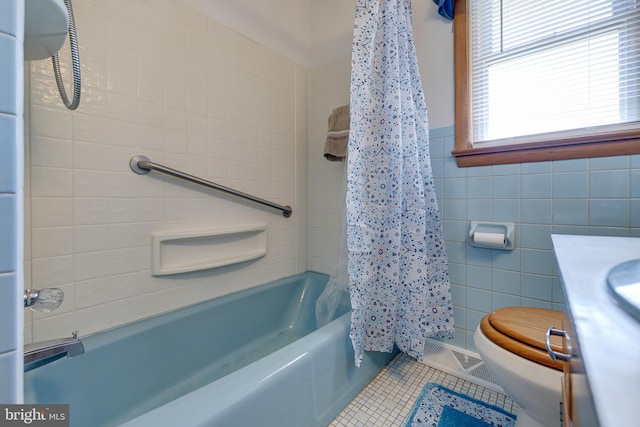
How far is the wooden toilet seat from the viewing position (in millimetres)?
646

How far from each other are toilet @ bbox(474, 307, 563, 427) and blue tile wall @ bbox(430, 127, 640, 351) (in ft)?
1.06

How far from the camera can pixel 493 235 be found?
1.09m

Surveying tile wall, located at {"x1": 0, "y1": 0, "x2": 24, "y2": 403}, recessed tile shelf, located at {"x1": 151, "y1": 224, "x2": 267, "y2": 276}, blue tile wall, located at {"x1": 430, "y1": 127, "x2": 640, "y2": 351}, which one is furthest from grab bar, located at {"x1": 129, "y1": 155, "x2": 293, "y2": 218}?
blue tile wall, located at {"x1": 430, "y1": 127, "x2": 640, "y2": 351}

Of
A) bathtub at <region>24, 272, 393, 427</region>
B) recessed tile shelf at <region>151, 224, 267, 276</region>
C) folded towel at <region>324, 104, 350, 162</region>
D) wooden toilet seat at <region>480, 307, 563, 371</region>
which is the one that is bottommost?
bathtub at <region>24, 272, 393, 427</region>

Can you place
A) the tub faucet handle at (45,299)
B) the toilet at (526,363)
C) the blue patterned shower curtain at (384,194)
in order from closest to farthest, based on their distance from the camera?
1. the tub faucet handle at (45,299)
2. the toilet at (526,363)
3. the blue patterned shower curtain at (384,194)

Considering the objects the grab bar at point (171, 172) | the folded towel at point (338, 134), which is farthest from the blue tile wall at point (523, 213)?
the grab bar at point (171, 172)

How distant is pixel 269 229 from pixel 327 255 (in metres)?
0.45

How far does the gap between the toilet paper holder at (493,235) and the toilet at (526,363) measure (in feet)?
1.16

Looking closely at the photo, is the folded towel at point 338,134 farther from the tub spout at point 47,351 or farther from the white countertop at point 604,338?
the tub spout at point 47,351

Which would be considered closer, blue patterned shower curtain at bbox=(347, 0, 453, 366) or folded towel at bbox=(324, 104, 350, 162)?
blue patterned shower curtain at bbox=(347, 0, 453, 366)

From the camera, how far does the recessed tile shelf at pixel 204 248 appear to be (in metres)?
1.11

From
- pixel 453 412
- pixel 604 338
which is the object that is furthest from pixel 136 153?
pixel 453 412

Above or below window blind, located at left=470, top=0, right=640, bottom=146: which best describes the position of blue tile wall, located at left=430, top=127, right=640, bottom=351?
below

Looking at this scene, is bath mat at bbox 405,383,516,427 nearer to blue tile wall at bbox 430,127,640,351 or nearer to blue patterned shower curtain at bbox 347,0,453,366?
blue patterned shower curtain at bbox 347,0,453,366
